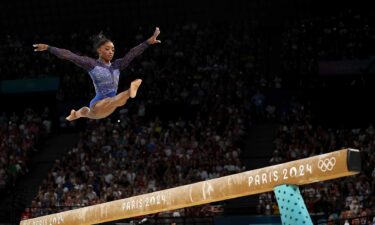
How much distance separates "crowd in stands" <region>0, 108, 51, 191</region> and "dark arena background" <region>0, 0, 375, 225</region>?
50mm

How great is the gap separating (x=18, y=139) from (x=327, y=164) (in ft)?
53.1

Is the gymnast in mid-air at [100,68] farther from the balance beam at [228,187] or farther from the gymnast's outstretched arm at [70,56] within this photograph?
the balance beam at [228,187]

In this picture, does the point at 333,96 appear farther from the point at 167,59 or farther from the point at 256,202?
the point at 167,59

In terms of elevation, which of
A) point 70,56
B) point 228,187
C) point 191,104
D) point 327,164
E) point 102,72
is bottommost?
point 327,164

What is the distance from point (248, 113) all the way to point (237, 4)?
18.7 ft

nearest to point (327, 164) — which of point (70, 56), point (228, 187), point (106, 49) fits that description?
point (228, 187)

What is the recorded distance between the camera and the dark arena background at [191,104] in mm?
17094

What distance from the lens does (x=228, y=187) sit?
7398 mm

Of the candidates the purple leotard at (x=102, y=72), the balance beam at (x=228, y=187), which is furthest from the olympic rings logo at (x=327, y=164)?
the purple leotard at (x=102, y=72)

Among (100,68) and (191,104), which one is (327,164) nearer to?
(100,68)

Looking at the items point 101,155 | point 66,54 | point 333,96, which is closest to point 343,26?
point 333,96

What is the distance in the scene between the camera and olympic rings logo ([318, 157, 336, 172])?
6.28m

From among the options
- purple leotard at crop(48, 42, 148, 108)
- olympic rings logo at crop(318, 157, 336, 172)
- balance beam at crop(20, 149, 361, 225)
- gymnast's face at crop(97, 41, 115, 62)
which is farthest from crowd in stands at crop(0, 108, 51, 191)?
olympic rings logo at crop(318, 157, 336, 172)

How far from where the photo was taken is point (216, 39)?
914 inches
